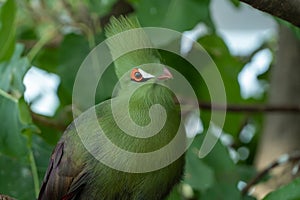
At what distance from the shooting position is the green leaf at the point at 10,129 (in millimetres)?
2129

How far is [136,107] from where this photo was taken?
1.90 meters

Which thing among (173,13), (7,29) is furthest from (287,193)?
(7,29)

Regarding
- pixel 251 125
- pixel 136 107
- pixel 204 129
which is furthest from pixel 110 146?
pixel 251 125

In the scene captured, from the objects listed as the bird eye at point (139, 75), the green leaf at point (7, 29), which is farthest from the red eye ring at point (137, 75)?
the green leaf at point (7, 29)

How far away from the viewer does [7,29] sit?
7.76 feet

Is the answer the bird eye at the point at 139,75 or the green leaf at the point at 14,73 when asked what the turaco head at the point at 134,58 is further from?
the green leaf at the point at 14,73

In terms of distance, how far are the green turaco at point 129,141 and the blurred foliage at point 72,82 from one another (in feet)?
0.84

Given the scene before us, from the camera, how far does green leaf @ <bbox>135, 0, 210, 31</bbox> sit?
259 centimetres

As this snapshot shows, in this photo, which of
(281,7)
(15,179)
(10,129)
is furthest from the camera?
(15,179)

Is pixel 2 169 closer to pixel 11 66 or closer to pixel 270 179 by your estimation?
pixel 11 66

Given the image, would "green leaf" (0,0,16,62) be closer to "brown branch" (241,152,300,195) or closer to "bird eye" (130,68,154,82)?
"bird eye" (130,68,154,82)

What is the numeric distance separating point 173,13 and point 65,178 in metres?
0.93

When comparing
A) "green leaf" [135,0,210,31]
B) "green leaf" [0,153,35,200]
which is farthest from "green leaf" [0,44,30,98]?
"green leaf" [135,0,210,31]

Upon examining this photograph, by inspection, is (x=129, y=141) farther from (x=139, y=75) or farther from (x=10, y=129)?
(x=10, y=129)
